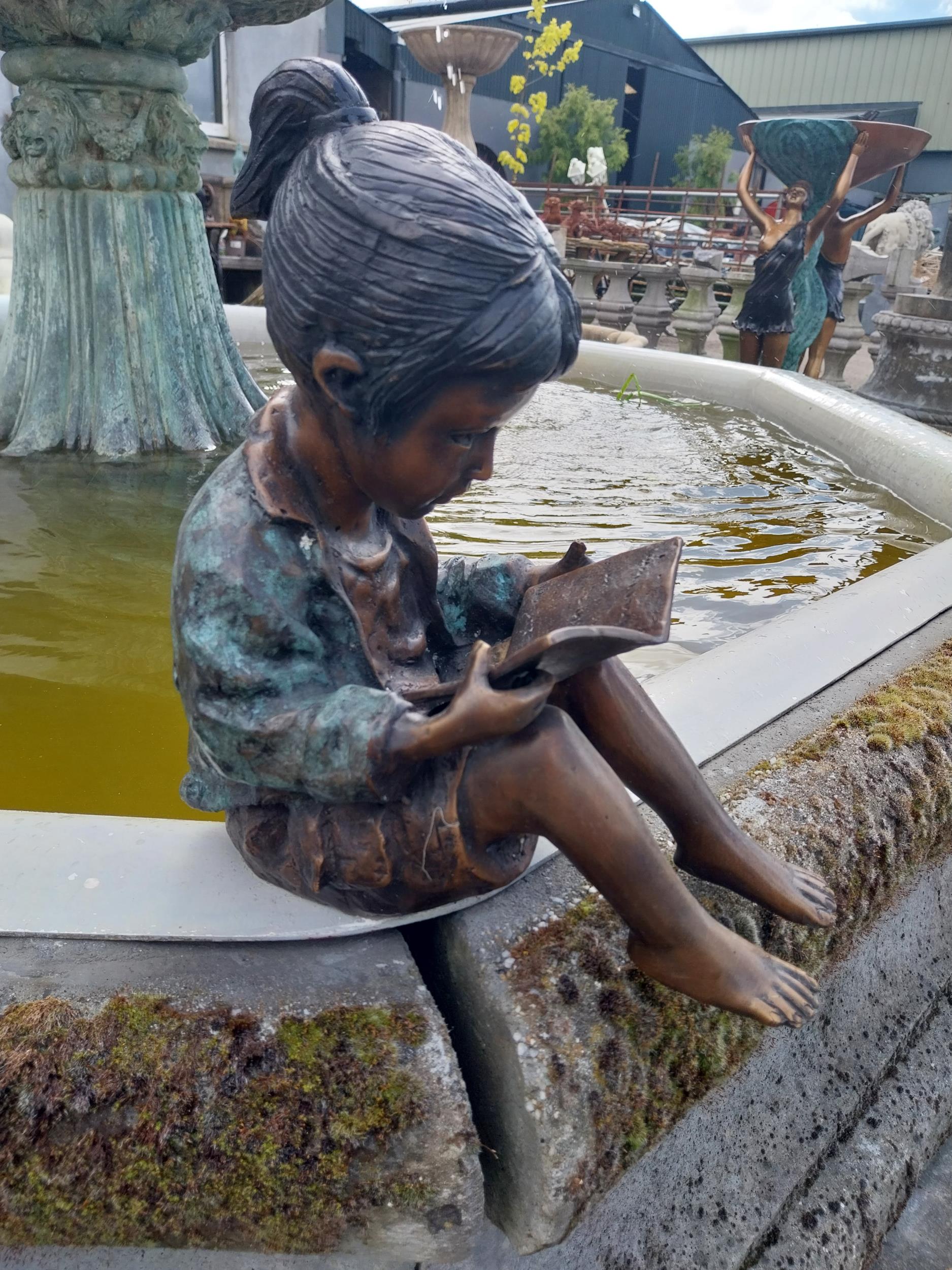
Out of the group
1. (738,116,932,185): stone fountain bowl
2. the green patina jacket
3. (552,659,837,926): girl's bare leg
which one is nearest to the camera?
the green patina jacket

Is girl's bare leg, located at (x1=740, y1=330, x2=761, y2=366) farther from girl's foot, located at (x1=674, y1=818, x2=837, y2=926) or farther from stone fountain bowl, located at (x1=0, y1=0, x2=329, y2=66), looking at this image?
girl's foot, located at (x1=674, y1=818, x2=837, y2=926)

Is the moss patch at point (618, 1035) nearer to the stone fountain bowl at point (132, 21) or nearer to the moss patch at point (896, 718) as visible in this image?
the moss patch at point (896, 718)

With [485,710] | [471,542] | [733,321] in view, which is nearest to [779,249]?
[733,321]

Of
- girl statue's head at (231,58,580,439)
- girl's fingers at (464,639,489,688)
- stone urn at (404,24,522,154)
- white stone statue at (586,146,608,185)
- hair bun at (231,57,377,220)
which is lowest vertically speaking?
girl's fingers at (464,639,489,688)

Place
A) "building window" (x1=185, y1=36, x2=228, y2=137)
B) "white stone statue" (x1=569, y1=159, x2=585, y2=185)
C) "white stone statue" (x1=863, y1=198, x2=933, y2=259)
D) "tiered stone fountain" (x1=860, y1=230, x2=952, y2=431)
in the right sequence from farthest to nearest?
1. "white stone statue" (x1=569, y1=159, x2=585, y2=185)
2. "white stone statue" (x1=863, y1=198, x2=933, y2=259)
3. "building window" (x1=185, y1=36, x2=228, y2=137)
4. "tiered stone fountain" (x1=860, y1=230, x2=952, y2=431)

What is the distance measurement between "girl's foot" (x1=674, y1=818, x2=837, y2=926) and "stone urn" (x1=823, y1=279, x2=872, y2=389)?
921 centimetres

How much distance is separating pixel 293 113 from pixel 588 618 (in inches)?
31.4

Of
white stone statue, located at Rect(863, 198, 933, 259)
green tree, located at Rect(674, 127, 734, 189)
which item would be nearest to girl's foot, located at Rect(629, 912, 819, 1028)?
white stone statue, located at Rect(863, 198, 933, 259)

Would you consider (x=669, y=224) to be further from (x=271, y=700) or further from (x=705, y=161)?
(x=271, y=700)

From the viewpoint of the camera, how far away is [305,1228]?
1.32 m

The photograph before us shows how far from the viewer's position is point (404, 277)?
3.96 feet

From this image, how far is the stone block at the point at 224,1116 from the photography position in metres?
1.25

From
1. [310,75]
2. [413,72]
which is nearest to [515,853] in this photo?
[310,75]

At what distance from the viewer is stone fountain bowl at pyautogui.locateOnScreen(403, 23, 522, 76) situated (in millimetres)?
10055
